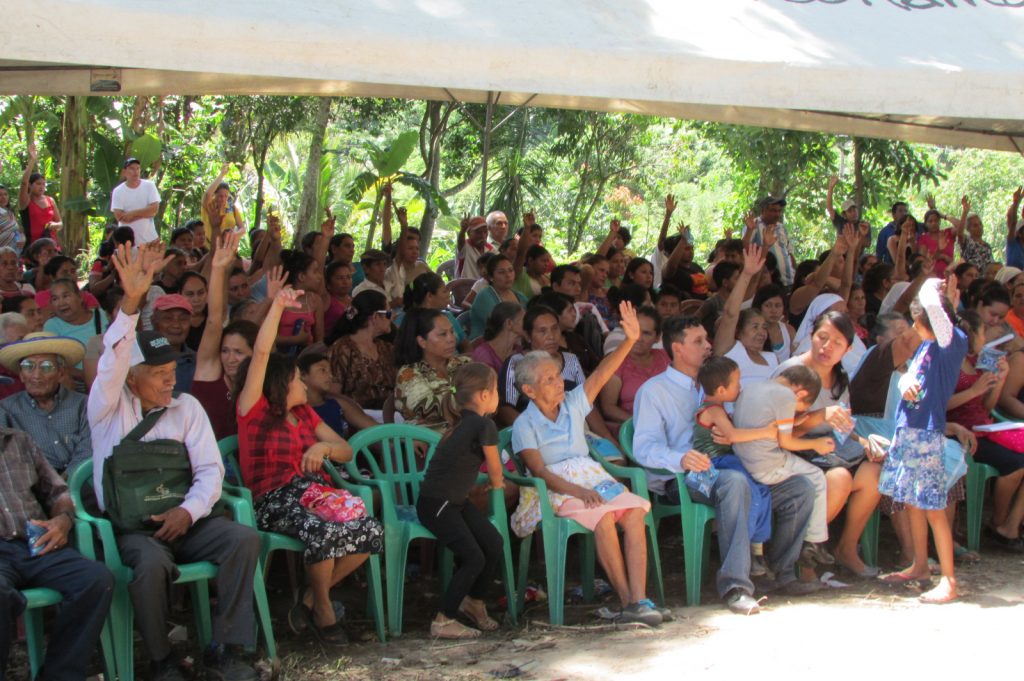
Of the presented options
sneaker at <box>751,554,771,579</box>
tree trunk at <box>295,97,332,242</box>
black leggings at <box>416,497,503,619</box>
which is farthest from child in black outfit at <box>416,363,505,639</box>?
tree trunk at <box>295,97,332,242</box>

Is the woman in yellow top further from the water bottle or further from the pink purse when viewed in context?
the water bottle

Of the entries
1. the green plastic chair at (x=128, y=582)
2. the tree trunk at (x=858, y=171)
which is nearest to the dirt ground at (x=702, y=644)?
the green plastic chair at (x=128, y=582)

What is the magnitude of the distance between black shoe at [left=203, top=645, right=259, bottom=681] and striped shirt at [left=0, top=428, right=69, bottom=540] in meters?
0.78

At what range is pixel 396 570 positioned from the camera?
4699 millimetres

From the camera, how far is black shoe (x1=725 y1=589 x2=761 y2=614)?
4.93 metres

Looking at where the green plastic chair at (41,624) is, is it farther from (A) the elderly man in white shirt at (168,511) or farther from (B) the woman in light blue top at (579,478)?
(B) the woman in light blue top at (579,478)

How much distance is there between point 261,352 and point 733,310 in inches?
112

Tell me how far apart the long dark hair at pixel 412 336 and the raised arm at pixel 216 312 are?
96 centimetres

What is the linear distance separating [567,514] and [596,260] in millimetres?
3794

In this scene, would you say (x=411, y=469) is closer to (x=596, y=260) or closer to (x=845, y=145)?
(x=596, y=260)

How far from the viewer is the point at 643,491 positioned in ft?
16.9

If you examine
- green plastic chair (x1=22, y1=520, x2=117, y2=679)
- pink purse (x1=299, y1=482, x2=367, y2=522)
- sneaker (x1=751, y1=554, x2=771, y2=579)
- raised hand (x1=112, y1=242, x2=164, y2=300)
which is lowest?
sneaker (x1=751, y1=554, x2=771, y2=579)

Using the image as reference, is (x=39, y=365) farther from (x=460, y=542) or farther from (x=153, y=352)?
(x=460, y=542)

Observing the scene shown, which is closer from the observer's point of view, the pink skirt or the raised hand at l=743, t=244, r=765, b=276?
the pink skirt
